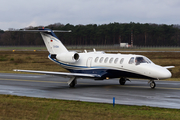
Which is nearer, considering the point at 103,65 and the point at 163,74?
the point at 163,74

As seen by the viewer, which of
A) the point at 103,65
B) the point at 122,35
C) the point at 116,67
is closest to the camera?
the point at 116,67

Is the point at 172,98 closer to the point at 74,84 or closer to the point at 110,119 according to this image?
the point at 110,119

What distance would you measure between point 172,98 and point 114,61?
21.0 ft

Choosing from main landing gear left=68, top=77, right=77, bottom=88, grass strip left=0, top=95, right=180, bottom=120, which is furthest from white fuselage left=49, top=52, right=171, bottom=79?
grass strip left=0, top=95, right=180, bottom=120

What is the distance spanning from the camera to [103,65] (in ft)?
72.7

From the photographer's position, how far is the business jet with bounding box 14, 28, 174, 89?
65.7 feet

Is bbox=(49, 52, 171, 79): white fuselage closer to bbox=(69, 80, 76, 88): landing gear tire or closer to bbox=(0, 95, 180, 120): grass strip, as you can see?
bbox=(69, 80, 76, 88): landing gear tire

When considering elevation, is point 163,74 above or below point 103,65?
below

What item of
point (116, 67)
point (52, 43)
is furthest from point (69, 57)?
point (116, 67)

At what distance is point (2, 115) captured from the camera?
467 inches

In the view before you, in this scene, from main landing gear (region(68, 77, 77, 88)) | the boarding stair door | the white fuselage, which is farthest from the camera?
the boarding stair door

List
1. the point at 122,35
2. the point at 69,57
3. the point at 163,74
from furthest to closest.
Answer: the point at 122,35
the point at 69,57
the point at 163,74

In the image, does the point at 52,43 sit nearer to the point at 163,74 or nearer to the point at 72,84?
the point at 72,84

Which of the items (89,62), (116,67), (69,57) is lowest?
(116,67)
